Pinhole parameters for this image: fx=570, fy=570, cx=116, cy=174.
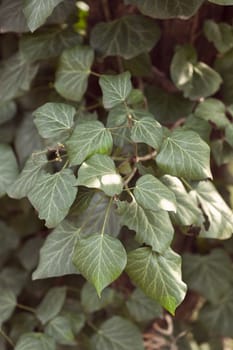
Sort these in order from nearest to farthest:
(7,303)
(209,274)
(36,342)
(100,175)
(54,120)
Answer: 1. (100,175)
2. (54,120)
3. (36,342)
4. (7,303)
5. (209,274)

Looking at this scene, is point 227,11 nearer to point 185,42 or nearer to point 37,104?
point 185,42

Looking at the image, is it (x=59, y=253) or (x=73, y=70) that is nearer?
(x=59, y=253)

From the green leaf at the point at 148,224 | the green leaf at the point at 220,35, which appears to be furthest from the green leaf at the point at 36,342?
the green leaf at the point at 220,35

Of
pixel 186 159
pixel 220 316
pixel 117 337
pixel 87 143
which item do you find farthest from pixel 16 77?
pixel 220 316

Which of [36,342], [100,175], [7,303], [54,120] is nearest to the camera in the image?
[100,175]

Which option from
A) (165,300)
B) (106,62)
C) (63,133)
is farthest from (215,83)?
(165,300)

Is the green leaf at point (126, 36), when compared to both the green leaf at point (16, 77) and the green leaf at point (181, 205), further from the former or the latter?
the green leaf at point (181, 205)

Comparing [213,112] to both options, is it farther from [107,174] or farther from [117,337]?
[117,337]
